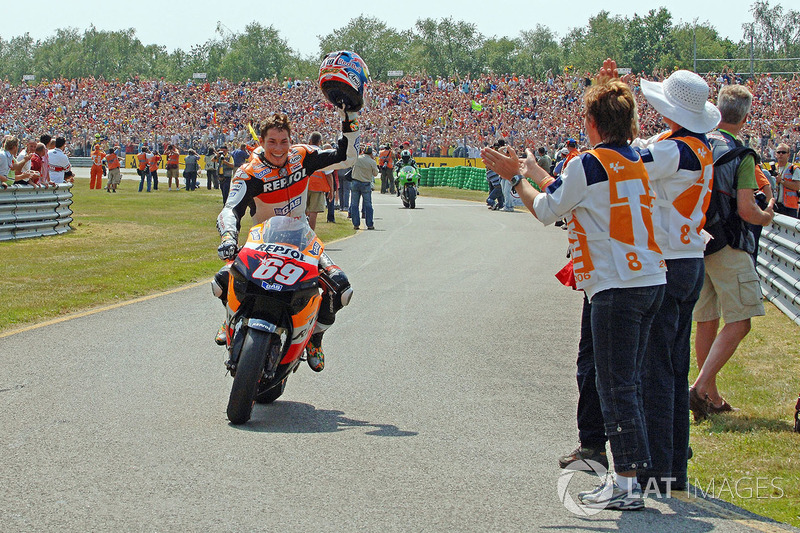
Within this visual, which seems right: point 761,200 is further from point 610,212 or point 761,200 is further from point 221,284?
point 221,284

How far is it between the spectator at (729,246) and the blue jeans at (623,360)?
1771 millimetres

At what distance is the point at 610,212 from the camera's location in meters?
4.37

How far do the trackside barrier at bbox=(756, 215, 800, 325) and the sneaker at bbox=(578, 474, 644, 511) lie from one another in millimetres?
5933

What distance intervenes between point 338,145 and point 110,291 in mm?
5786

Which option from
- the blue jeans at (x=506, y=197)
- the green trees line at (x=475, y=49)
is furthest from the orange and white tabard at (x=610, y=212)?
the green trees line at (x=475, y=49)

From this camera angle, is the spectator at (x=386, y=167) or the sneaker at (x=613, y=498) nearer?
the sneaker at (x=613, y=498)

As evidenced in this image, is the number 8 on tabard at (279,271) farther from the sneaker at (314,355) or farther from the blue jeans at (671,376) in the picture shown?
the blue jeans at (671,376)

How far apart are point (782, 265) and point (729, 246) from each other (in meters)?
5.19

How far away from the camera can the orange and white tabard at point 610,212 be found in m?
4.35

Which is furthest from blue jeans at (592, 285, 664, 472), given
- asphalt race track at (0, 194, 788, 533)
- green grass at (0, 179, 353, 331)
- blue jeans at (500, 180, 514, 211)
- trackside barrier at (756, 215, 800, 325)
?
blue jeans at (500, 180, 514, 211)

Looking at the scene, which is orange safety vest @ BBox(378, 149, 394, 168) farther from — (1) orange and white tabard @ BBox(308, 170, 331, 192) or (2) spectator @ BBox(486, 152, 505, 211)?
(1) orange and white tabard @ BBox(308, 170, 331, 192)

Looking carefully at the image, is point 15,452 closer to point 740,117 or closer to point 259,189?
point 259,189

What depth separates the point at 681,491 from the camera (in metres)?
4.68

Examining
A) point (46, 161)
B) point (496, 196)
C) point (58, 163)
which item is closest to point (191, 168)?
point (496, 196)
